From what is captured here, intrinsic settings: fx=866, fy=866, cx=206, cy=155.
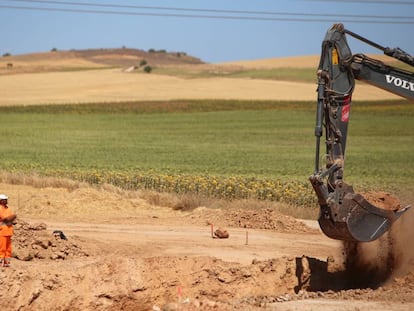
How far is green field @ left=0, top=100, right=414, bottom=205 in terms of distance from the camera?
31.5 m

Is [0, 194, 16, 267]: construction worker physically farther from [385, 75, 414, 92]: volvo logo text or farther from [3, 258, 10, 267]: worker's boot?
[385, 75, 414, 92]: volvo logo text

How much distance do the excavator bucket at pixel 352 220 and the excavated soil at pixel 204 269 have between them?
869 mm

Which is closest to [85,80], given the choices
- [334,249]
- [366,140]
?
[366,140]

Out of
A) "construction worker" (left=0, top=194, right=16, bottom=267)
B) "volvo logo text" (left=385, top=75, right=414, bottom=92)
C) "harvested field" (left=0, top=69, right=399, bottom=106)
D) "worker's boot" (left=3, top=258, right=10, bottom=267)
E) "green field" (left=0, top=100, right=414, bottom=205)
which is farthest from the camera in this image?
"harvested field" (left=0, top=69, right=399, bottom=106)

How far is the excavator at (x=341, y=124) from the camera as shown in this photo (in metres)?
14.9

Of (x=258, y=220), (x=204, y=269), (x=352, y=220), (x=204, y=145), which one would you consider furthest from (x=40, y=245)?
(x=204, y=145)

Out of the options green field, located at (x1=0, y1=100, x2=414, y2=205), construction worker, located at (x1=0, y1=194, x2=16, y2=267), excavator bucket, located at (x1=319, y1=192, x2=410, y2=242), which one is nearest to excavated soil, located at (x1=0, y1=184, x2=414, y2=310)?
construction worker, located at (x1=0, y1=194, x2=16, y2=267)

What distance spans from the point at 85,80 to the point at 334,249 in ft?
230

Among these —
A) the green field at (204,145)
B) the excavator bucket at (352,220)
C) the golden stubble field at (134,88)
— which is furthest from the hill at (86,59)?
the excavator bucket at (352,220)

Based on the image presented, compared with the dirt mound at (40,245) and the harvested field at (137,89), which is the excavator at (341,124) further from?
the harvested field at (137,89)

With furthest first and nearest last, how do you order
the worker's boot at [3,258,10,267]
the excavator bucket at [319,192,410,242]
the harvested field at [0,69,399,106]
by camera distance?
the harvested field at [0,69,399,106], the worker's boot at [3,258,10,267], the excavator bucket at [319,192,410,242]

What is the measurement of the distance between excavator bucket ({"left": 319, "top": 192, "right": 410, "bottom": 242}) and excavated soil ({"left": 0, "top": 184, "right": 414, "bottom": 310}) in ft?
2.85

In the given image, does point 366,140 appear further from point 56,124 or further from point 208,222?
point 208,222

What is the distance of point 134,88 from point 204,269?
65353 mm
